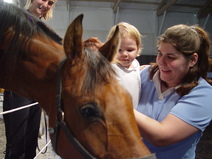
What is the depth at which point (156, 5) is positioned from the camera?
6.89m

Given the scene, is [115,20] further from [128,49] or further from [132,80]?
[132,80]

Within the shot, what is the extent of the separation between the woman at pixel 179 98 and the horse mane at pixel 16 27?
1.62 ft

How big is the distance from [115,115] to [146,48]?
6988 millimetres

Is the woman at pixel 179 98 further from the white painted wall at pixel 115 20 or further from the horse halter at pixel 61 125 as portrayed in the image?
the white painted wall at pixel 115 20

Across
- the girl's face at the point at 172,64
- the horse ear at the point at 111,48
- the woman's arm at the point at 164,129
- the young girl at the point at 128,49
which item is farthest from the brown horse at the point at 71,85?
the young girl at the point at 128,49

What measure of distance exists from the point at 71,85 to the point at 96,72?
88 mm

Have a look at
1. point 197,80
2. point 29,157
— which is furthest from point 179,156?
point 29,157

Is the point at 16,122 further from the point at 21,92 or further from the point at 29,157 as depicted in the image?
the point at 21,92

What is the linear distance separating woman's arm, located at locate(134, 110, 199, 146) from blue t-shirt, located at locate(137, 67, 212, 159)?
0.03 m

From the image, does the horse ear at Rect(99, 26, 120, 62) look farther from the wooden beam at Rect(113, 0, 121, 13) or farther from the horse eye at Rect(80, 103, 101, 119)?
the wooden beam at Rect(113, 0, 121, 13)

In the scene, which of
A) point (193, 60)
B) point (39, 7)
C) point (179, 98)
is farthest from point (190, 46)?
point (39, 7)

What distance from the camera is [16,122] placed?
47.4 inches

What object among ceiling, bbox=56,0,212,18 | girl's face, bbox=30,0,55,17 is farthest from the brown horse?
ceiling, bbox=56,0,212,18

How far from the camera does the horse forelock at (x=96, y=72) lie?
59 centimetres
